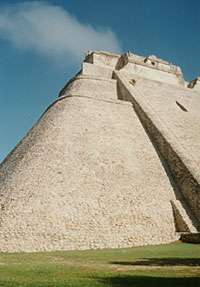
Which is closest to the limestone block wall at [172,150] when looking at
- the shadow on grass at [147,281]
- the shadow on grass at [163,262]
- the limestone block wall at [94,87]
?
the limestone block wall at [94,87]

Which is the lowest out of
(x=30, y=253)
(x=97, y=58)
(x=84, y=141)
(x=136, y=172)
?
(x=30, y=253)

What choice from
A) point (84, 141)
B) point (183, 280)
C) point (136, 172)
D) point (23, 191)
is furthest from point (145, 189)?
point (183, 280)

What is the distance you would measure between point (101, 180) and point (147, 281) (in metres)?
7.17

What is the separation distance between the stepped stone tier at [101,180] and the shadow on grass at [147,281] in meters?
5.18

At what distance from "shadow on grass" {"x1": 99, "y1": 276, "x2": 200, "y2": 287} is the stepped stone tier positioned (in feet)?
17.0

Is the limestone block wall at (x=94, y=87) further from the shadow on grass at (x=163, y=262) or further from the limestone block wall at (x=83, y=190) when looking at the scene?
the shadow on grass at (x=163, y=262)

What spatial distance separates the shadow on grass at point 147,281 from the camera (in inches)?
159

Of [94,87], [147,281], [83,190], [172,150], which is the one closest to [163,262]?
[147,281]

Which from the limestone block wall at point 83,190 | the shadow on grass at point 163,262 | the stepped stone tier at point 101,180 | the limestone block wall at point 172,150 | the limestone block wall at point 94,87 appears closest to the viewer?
the shadow on grass at point 163,262

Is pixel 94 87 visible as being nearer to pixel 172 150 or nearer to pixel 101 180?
pixel 172 150

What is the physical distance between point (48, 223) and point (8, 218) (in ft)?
4.61

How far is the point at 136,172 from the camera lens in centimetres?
1230

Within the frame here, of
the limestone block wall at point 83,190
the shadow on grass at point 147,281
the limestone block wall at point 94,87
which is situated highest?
the limestone block wall at point 94,87

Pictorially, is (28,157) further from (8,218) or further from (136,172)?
(136,172)
